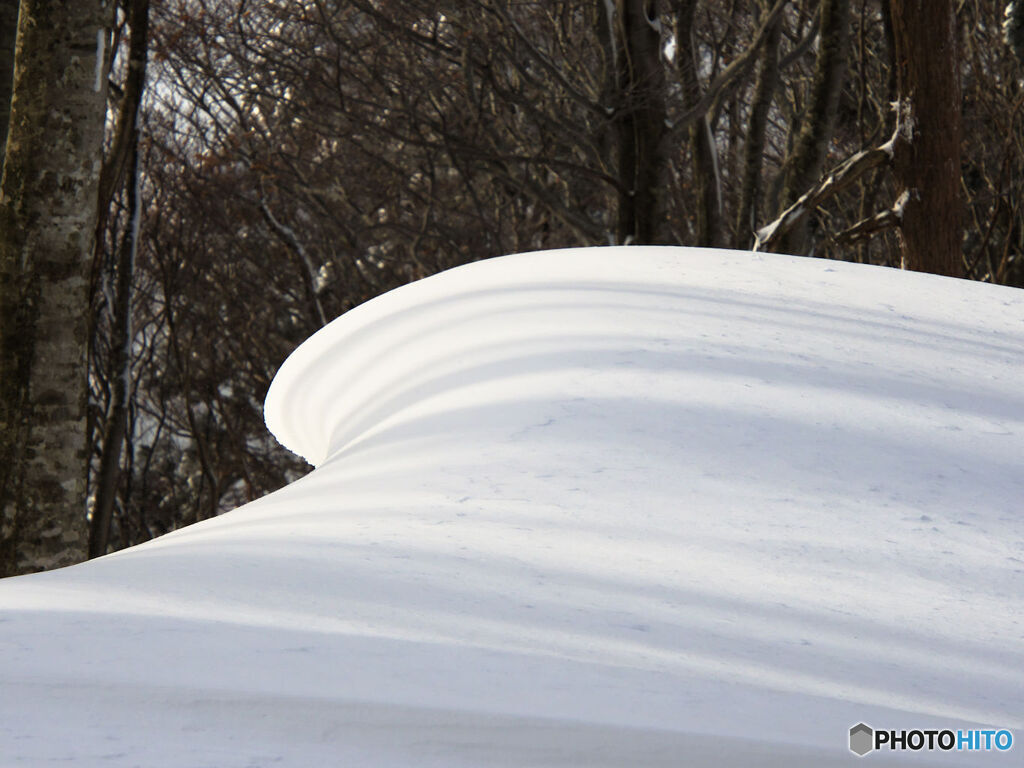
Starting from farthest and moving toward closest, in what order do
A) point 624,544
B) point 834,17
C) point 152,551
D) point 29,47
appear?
1. point 834,17
2. point 29,47
3. point 152,551
4. point 624,544

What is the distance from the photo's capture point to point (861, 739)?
2.71ft

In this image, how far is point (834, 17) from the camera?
553 cm

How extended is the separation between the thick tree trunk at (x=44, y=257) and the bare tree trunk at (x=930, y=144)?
10.9 feet

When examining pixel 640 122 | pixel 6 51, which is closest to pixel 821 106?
pixel 640 122

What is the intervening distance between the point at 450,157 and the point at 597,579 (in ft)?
22.9

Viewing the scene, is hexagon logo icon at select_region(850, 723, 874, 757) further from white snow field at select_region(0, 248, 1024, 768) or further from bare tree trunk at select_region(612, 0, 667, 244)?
bare tree trunk at select_region(612, 0, 667, 244)

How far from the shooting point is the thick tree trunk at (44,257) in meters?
2.96

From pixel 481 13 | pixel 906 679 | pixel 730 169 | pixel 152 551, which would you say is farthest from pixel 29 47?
pixel 730 169

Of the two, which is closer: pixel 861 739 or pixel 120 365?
pixel 861 739

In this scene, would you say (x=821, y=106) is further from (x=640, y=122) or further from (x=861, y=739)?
(x=861, y=739)

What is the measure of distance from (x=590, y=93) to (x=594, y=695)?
7.16 meters

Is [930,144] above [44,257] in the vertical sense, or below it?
above

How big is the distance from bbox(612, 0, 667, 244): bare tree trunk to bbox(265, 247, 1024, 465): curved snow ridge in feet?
11.6

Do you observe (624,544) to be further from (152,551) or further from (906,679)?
(152,551)
